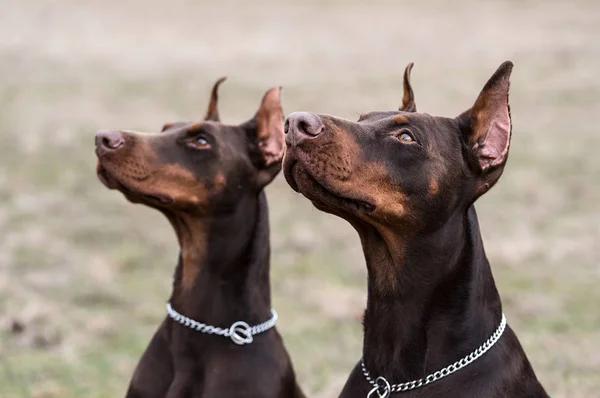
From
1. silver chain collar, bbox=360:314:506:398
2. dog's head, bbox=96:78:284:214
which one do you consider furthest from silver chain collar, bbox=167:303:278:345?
silver chain collar, bbox=360:314:506:398

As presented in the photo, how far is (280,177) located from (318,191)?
9.64 m

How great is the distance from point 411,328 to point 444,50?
21.7 meters

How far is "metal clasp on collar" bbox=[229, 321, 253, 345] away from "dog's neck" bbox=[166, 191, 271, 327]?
0.13 ft

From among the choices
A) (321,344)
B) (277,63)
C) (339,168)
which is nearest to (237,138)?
(339,168)

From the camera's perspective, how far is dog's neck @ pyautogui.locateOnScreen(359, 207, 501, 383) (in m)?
3.94

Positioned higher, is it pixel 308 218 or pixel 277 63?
pixel 277 63

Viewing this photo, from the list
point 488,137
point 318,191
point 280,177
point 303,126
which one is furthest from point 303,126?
point 280,177

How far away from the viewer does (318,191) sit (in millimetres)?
3705

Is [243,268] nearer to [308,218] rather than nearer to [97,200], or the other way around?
[308,218]

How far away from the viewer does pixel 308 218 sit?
1168cm

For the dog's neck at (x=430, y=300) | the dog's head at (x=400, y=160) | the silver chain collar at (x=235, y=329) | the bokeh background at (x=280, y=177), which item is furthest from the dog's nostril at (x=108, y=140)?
the bokeh background at (x=280, y=177)

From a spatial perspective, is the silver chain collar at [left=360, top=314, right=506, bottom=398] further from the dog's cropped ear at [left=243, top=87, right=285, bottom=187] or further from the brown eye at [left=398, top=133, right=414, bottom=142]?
the dog's cropped ear at [left=243, top=87, right=285, bottom=187]

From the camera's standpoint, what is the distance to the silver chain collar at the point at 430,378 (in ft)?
12.8

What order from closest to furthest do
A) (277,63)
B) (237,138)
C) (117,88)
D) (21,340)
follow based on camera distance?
1. (237,138)
2. (21,340)
3. (117,88)
4. (277,63)
